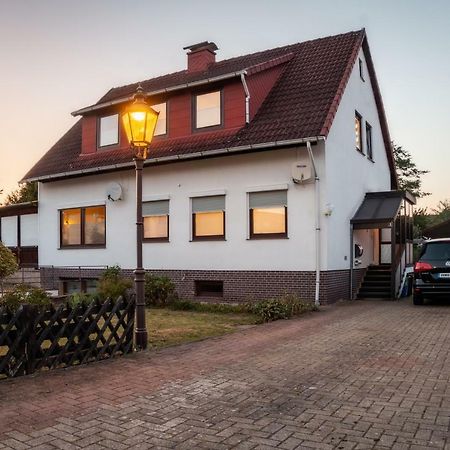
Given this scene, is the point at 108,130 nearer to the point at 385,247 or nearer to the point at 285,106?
the point at 285,106

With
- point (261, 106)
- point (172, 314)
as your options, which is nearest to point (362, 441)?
point (172, 314)

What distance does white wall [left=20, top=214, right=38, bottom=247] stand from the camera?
2344 centimetres

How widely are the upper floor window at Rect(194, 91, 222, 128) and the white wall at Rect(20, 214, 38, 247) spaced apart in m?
10.4

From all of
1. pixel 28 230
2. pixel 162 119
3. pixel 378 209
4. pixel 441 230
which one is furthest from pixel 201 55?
pixel 441 230

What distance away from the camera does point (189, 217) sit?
683 inches

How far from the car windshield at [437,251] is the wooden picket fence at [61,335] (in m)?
9.76

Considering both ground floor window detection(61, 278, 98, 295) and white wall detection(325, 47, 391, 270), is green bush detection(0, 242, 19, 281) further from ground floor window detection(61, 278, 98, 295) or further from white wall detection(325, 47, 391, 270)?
white wall detection(325, 47, 391, 270)

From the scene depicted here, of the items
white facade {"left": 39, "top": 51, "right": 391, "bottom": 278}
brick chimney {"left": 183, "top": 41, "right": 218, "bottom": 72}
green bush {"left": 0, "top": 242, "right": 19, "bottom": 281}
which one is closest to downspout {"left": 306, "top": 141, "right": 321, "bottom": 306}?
white facade {"left": 39, "top": 51, "right": 391, "bottom": 278}

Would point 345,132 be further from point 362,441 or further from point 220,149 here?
point 362,441

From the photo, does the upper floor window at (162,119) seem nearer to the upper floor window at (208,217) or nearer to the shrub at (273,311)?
the upper floor window at (208,217)

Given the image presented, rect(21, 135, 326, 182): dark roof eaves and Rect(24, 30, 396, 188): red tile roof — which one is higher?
Rect(24, 30, 396, 188): red tile roof

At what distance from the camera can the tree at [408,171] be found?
41625 millimetres

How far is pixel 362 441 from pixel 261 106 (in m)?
14.0

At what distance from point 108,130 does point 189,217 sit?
5430mm
